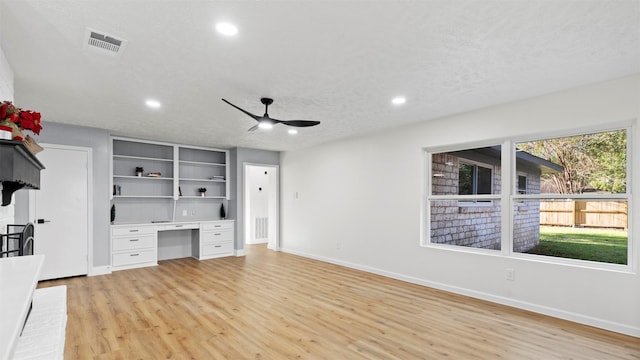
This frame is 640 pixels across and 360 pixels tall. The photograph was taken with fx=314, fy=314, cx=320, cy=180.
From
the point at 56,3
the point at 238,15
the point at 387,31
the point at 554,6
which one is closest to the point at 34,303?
the point at 56,3

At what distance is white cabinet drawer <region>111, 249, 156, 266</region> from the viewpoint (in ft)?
18.4

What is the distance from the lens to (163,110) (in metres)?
4.17

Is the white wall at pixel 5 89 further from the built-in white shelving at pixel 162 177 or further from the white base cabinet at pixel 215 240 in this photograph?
the white base cabinet at pixel 215 240

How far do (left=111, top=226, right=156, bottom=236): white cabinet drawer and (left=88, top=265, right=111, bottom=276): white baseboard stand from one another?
581mm

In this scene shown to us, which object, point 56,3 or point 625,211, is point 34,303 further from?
point 625,211

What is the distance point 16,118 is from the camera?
78.4 inches

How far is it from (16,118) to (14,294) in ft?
4.48

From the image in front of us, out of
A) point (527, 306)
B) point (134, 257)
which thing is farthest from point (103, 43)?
point (527, 306)

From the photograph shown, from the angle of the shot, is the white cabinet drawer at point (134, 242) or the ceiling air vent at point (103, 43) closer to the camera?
the ceiling air vent at point (103, 43)

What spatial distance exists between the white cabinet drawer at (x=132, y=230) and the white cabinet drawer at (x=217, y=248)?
110cm

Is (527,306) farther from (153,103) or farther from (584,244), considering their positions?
(153,103)

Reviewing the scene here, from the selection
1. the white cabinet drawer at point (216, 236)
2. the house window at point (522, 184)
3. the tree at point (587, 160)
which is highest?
the tree at point (587, 160)

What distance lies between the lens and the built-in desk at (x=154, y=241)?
222 inches

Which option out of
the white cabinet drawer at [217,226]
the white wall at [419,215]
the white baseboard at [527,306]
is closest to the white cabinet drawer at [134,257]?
the white cabinet drawer at [217,226]
